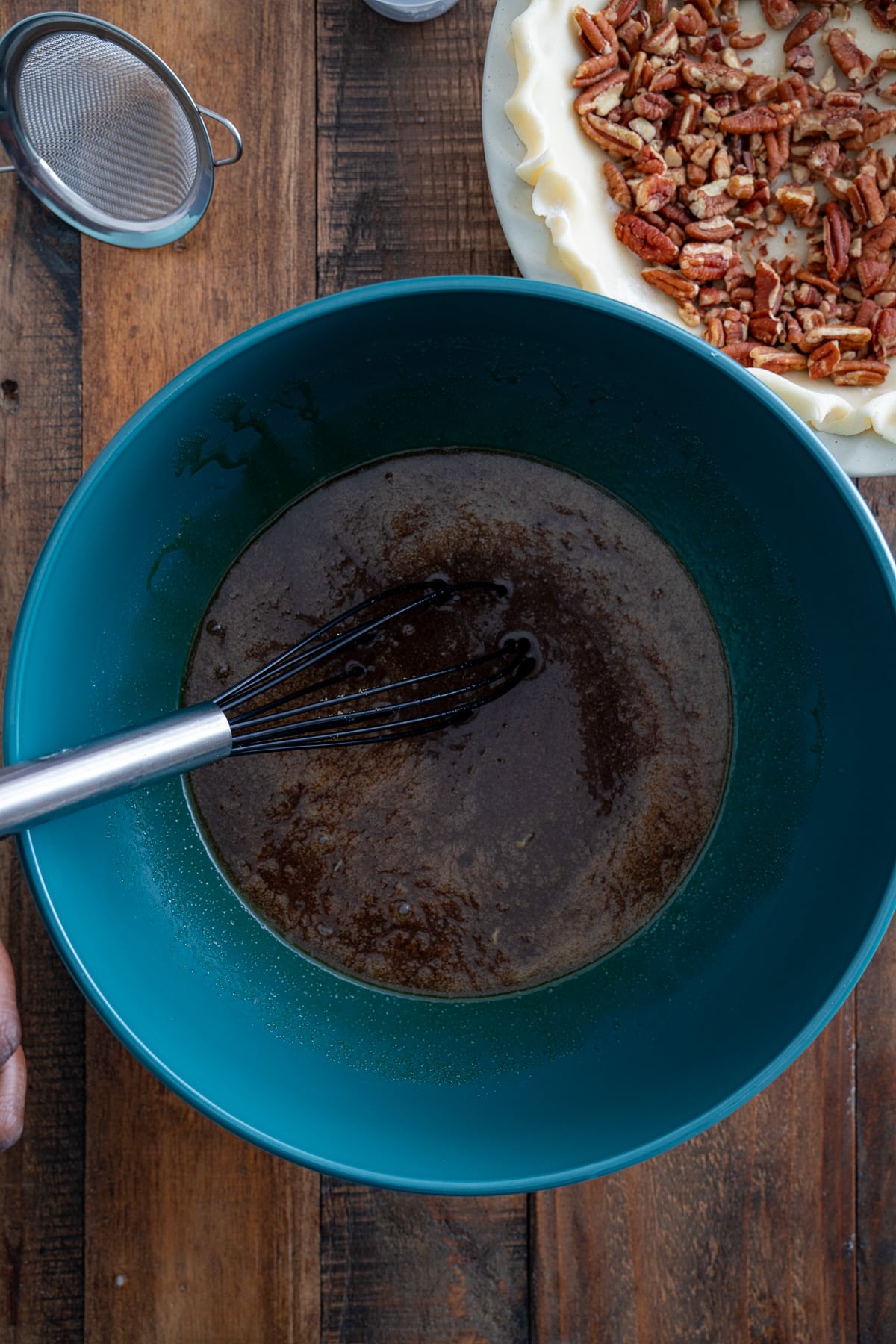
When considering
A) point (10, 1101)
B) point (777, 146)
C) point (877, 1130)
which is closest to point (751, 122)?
point (777, 146)

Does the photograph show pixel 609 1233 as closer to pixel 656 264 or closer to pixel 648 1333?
pixel 648 1333

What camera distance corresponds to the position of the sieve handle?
0.70m

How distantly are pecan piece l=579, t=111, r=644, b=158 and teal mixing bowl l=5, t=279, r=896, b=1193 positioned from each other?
190 millimetres

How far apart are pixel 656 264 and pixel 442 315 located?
20 centimetres

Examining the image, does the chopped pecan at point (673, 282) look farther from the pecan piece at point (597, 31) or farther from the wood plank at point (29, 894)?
the wood plank at point (29, 894)

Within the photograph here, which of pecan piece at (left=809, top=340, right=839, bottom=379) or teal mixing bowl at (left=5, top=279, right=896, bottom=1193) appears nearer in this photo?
teal mixing bowl at (left=5, top=279, right=896, bottom=1193)

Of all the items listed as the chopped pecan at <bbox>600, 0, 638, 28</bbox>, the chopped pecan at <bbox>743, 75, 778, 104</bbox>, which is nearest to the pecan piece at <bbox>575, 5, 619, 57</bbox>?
the chopped pecan at <bbox>600, 0, 638, 28</bbox>

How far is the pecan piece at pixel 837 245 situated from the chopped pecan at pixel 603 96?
0.19 metres

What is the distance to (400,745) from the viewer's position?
0.74 metres

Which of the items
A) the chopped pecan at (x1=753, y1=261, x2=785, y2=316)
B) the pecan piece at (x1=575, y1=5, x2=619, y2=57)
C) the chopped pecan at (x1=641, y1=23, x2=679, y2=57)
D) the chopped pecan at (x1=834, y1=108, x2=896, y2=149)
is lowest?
the chopped pecan at (x1=753, y1=261, x2=785, y2=316)

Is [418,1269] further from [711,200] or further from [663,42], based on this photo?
[663,42]

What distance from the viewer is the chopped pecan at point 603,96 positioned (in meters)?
0.71

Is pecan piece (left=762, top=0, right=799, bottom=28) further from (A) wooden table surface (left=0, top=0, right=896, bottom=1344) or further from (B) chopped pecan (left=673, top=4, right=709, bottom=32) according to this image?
(A) wooden table surface (left=0, top=0, right=896, bottom=1344)

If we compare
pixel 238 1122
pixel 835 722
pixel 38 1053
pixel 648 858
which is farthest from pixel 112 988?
pixel 835 722
